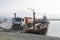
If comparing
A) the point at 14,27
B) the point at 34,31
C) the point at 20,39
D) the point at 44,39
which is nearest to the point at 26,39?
the point at 20,39

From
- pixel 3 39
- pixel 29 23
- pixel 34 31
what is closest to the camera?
pixel 3 39

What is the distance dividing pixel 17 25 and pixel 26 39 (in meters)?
20.7

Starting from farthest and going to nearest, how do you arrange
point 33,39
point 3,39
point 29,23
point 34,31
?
point 29,23 < point 34,31 < point 33,39 < point 3,39

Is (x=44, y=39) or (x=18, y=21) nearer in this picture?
(x=44, y=39)

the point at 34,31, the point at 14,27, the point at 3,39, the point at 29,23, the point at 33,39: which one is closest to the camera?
the point at 3,39

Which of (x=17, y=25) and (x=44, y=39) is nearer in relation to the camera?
(x=44, y=39)

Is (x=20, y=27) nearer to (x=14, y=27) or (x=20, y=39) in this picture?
(x=14, y=27)

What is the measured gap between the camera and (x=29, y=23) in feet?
172

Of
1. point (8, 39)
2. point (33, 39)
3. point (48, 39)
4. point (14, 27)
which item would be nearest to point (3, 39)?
point (8, 39)

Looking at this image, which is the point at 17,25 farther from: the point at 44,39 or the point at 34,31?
the point at 44,39

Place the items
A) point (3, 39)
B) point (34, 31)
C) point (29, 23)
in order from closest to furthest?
point (3, 39), point (34, 31), point (29, 23)

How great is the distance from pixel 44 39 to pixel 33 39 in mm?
1242

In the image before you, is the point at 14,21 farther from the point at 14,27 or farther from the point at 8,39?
the point at 8,39

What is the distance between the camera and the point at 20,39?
2009 cm
